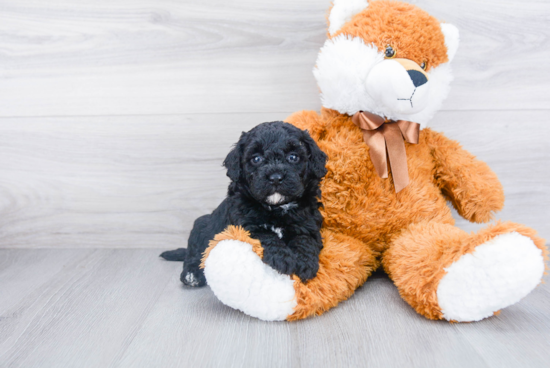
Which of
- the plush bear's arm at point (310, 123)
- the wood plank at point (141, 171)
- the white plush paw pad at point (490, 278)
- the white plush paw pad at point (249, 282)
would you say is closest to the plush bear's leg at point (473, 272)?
the white plush paw pad at point (490, 278)

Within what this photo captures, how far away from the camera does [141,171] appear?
1.37m

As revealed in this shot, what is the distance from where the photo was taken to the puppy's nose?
813 mm

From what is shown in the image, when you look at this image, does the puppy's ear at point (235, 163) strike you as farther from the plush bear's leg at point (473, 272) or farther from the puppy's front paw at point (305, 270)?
the plush bear's leg at point (473, 272)

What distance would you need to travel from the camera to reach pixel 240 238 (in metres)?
0.87

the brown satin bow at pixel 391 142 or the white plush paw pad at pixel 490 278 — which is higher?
the brown satin bow at pixel 391 142

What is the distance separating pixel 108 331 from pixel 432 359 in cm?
68

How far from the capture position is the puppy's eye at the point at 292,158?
34.0 inches

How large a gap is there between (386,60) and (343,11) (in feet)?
0.67

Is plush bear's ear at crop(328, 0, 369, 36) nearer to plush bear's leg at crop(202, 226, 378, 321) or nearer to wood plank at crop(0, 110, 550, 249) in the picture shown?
wood plank at crop(0, 110, 550, 249)

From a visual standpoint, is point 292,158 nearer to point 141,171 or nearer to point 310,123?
point 310,123

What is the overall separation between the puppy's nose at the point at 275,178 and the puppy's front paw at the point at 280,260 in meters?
0.15

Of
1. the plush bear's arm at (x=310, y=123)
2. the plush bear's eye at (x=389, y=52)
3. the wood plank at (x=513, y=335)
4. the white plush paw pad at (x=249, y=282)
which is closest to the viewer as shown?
the wood plank at (x=513, y=335)

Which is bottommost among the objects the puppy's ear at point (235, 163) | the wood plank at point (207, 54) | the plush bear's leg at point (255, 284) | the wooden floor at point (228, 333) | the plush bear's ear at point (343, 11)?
the wooden floor at point (228, 333)

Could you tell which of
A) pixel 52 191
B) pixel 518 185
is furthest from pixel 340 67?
pixel 52 191
